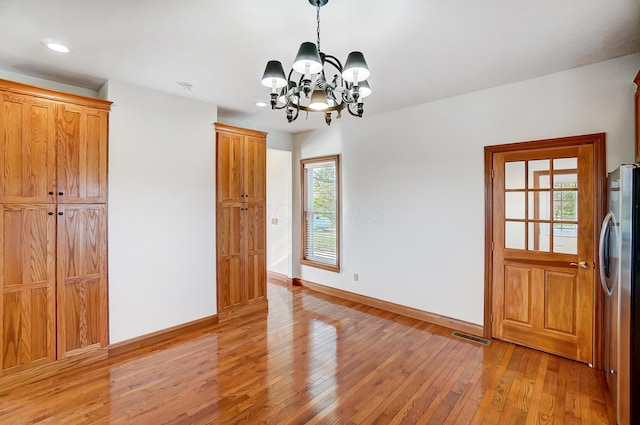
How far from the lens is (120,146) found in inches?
127

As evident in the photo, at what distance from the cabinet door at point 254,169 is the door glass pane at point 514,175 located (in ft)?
10.1

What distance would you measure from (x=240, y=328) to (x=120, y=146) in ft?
8.11

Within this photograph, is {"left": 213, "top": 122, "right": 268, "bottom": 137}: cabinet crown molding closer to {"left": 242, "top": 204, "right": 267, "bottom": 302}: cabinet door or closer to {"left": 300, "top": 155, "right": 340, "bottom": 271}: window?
{"left": 242, "top": 204, "right": 267, "bottom": 302}: cabinet door

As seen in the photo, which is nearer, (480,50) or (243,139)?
(480,50)

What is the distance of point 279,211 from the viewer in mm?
6129

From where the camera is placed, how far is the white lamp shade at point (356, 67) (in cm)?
179

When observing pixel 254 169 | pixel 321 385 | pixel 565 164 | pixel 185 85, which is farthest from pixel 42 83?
pixel 565 164

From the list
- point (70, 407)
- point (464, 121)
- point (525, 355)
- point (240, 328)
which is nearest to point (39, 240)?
point (70, 407)

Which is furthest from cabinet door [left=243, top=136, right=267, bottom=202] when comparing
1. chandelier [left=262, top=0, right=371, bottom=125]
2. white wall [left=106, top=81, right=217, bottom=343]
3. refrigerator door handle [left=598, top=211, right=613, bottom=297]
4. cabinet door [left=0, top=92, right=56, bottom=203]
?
refrigerator door handle [left=598, top=211, right=613, bottom=297]

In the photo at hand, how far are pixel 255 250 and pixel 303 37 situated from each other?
290cm

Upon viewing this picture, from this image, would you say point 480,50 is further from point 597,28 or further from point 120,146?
point 120,146

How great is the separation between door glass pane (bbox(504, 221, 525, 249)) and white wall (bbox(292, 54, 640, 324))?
0.24 m

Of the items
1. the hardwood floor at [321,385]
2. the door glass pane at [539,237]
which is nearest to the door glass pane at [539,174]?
the door glass pane at [539,237]

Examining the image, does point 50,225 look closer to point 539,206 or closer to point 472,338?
point 472,338
